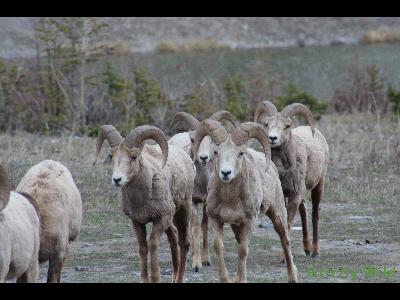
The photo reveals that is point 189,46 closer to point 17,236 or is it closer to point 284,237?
point 284,237

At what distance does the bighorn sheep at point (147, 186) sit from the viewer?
1029cm

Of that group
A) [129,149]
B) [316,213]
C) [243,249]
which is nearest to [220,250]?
[243,249]

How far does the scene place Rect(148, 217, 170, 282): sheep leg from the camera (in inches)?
404

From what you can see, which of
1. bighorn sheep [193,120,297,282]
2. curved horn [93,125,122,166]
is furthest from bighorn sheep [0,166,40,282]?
bighorn sheep [193,120,297,282]

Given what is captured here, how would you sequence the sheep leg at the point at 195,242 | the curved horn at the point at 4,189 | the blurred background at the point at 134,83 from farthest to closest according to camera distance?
the blurred background at the point at 134,83, the sheep leg at the point at 195,242, the curved horn at the point at 4,189

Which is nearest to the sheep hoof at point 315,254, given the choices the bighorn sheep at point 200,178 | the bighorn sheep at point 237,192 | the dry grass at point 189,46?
the bighorn sheep at point 200,178

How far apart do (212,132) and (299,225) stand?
4424mm

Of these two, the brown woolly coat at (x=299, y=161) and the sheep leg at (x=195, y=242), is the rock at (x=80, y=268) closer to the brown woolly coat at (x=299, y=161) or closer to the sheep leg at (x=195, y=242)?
the sheep leg at (x=195, y=242)

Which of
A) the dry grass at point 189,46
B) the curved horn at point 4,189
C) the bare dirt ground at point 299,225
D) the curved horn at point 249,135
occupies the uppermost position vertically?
the dry grass at point 189,46

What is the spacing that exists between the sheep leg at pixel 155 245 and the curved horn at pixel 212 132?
3.13 feet

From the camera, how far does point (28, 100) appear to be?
22516 mm

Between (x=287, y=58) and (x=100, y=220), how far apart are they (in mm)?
22354

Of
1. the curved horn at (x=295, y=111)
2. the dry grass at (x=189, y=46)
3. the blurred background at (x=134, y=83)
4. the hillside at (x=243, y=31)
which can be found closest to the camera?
the curved horn at (x=295, y=111)
